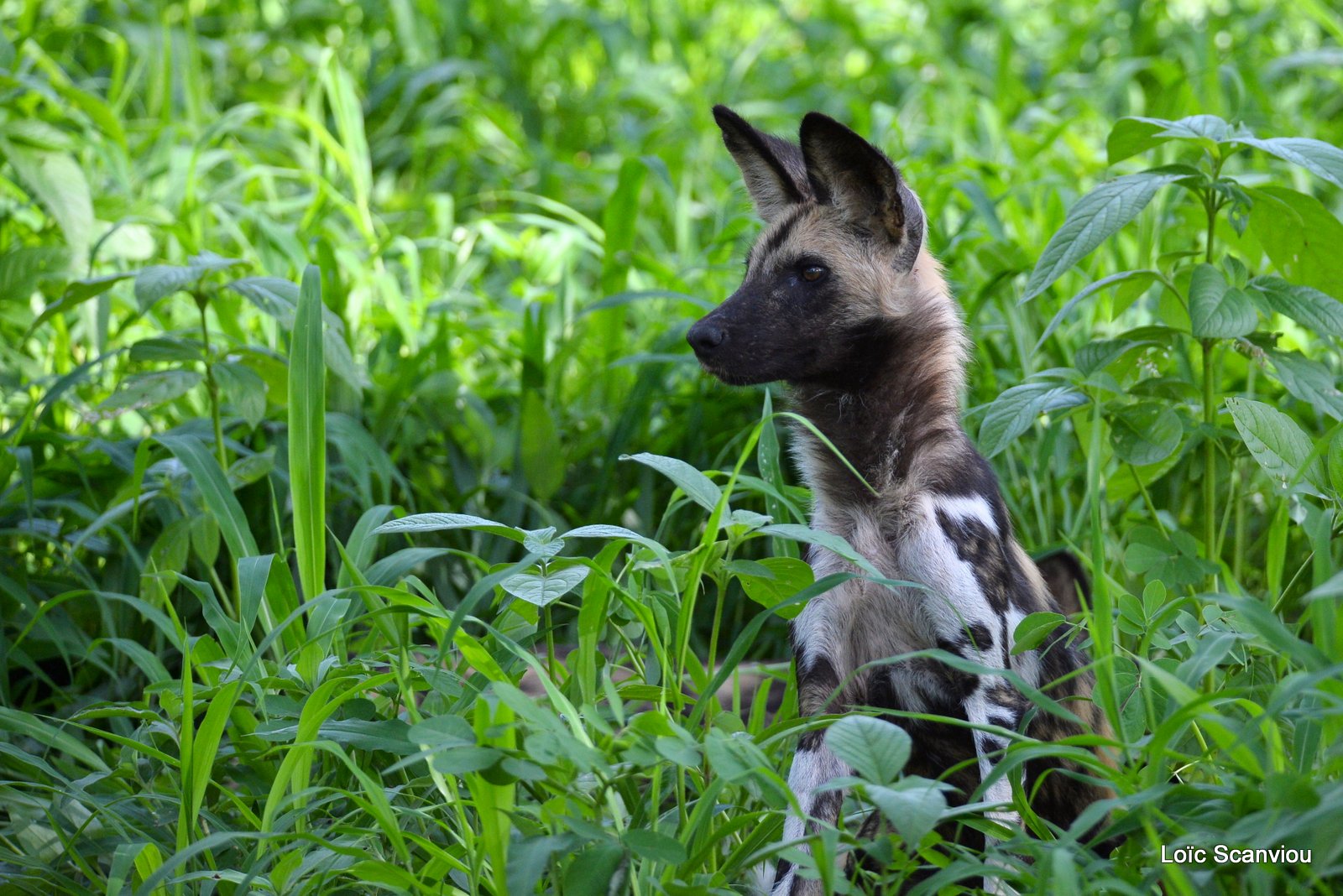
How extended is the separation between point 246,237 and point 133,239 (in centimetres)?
88

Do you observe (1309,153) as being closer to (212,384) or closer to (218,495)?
(218,495)

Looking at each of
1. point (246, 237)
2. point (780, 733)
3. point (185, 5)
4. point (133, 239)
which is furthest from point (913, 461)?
point (185, 5)

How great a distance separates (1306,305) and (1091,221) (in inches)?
21.8

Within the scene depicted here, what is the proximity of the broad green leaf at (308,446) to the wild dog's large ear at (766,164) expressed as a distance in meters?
1.19

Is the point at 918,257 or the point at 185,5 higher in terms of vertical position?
the point at 185,5

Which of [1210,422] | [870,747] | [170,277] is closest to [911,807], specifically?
[870,747]

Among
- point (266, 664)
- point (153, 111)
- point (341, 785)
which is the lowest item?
point (341, 785)

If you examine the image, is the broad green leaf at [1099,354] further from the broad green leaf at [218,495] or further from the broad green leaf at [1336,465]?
the broad green leaf at [218,495]

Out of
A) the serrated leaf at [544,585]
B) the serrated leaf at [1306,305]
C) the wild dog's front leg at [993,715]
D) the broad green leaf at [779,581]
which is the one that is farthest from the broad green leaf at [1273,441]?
the serrated leaf at [544,585]

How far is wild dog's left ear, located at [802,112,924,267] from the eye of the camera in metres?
2.86

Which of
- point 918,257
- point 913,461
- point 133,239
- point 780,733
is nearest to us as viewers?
point 780,733

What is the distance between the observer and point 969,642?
2.51 metres

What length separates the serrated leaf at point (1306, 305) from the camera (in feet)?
8.87

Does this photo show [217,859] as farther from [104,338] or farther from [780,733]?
[104,338]
